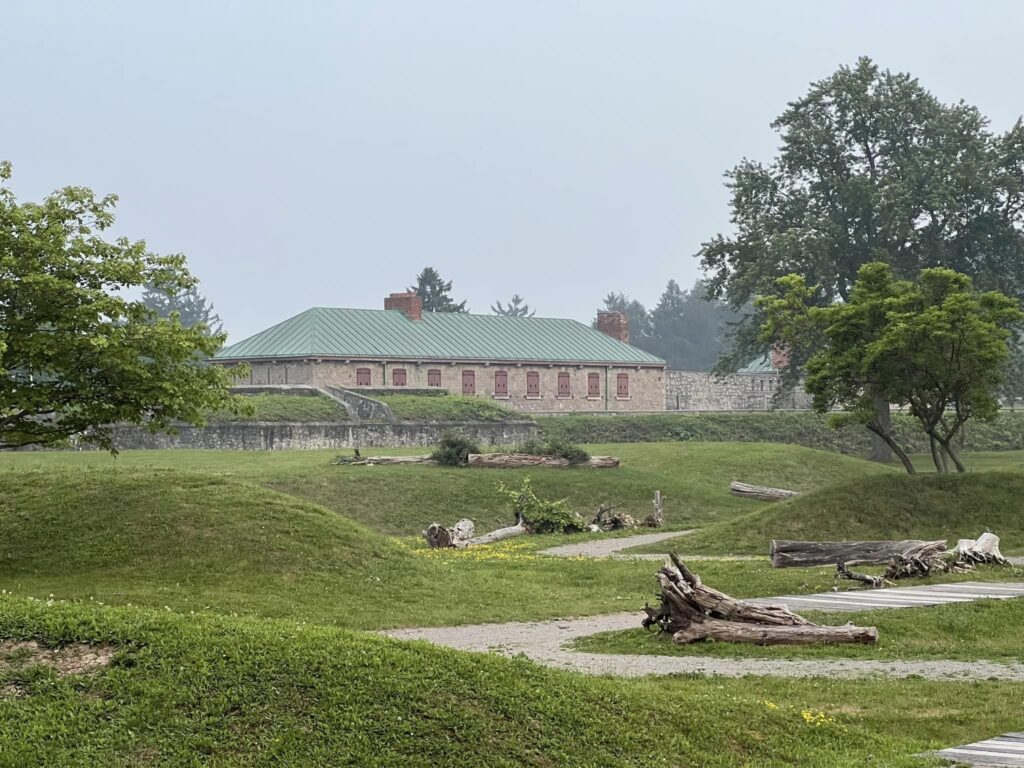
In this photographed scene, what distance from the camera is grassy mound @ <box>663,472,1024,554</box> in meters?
32.6

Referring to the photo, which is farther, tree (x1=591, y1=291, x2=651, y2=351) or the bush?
tree (x1=591, y1=291, x2=651, y2=351)

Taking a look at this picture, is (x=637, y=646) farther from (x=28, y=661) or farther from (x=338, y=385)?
(x=338, y=385)

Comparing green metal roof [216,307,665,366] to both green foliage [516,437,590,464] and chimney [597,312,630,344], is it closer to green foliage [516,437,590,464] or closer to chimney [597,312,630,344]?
chimney [597,312,630,344]

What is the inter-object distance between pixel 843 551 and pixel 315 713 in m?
18.8

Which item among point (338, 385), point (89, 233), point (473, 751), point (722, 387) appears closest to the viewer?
point (473, 751)

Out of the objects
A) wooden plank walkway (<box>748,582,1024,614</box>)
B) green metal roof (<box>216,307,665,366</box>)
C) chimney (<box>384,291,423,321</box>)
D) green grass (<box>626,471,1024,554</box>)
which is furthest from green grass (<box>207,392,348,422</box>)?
wooden plank walkway (<box>748,582,1024,614</box>)

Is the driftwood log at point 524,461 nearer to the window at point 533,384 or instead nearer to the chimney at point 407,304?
the window at point 533,384

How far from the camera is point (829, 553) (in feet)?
89.6

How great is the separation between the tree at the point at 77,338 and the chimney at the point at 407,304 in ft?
181

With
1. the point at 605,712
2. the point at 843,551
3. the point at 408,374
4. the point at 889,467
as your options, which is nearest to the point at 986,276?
the point at 889,467

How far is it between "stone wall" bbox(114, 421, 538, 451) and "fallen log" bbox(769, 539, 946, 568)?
29.3m

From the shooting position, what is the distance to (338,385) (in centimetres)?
7119

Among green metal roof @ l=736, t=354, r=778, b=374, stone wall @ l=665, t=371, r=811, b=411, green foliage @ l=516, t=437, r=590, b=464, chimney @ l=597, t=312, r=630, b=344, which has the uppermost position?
chimney @ l=597, t=312, r=630, b=344

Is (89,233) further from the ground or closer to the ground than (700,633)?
further from the ground
